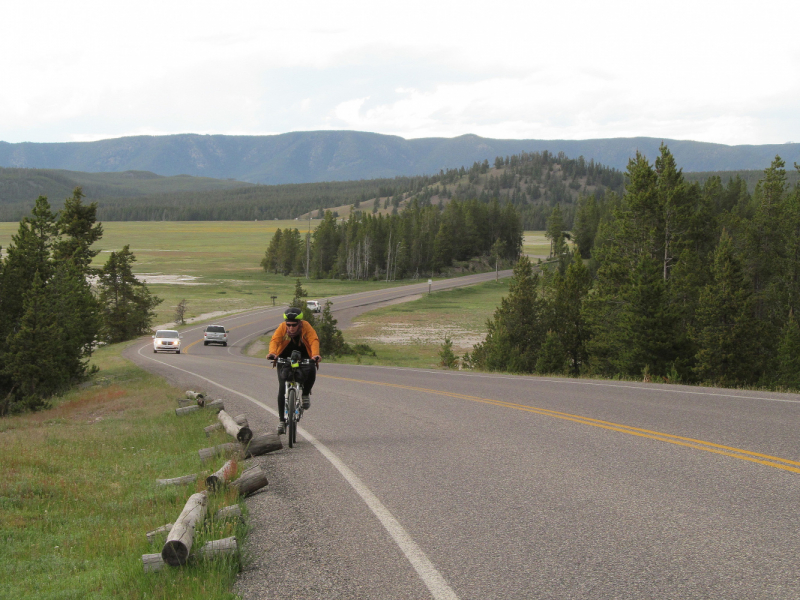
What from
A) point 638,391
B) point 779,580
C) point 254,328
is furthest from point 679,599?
point 254,328

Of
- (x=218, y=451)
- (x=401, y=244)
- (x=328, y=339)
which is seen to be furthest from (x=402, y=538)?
(x=401, y=244)

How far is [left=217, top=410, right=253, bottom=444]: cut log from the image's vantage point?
1011cm

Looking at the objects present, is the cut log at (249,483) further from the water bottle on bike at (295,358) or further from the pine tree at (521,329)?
the pine tree at (521,329)

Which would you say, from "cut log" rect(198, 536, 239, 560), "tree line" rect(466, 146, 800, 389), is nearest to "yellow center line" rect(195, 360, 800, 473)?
"cut log" rect(198, 536, 239, 560)

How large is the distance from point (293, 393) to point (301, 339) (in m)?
0.83

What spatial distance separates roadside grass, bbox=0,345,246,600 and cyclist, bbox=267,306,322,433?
1.54 meters

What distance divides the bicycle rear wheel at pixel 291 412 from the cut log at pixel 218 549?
4.63 m

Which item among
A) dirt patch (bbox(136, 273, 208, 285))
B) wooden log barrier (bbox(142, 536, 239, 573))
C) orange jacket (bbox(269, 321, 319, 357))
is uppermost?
orange jacket (bbox(269, 321, 319, 357))

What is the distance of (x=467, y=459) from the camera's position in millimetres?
8477

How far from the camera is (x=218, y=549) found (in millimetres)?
5250

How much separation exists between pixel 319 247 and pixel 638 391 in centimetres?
13439

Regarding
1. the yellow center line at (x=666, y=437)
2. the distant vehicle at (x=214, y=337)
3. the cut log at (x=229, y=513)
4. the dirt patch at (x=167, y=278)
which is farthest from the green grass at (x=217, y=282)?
the cut log at (x=229, y=513)

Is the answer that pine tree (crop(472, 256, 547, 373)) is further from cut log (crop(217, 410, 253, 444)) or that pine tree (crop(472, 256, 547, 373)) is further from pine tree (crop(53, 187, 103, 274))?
cut log (crop(217, 410, 253, 444))

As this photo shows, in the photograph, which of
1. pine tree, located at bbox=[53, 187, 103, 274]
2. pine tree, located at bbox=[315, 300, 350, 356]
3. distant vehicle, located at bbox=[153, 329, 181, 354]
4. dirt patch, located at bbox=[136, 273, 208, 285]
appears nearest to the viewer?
distant vehicle, located at bbox=[153, 329, 181, 354]
